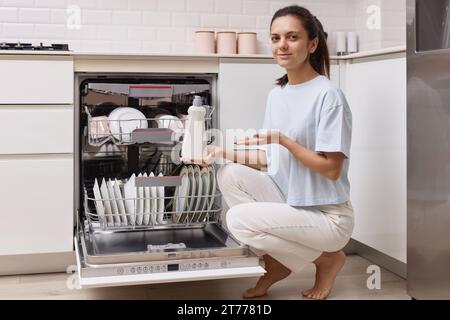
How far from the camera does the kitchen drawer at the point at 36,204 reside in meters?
2.32

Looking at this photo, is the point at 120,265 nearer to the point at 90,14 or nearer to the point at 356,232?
the point at 356,232

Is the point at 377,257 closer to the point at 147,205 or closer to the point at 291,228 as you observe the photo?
the point at 291,228

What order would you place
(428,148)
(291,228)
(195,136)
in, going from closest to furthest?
(428,148) → (291,228) → (195,136)

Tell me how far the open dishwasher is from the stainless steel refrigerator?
52 centimetres

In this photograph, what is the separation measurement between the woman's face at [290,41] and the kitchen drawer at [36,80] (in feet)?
2.74

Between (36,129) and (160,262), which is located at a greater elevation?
(36,129)

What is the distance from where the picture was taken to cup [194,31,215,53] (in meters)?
2.88

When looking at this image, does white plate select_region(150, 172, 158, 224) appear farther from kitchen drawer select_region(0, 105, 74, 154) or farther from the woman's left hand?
the woman's left hand

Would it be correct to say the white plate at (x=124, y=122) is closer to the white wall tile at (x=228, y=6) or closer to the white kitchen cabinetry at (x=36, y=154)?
the white kitchen cabinetry at (x=36, y=154)

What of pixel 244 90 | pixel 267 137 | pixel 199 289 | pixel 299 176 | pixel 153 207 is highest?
pixel 244 90

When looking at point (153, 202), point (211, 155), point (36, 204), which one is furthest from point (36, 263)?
point (211, 155)

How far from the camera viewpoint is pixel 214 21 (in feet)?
9.97

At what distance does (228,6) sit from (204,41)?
29 centimetres
